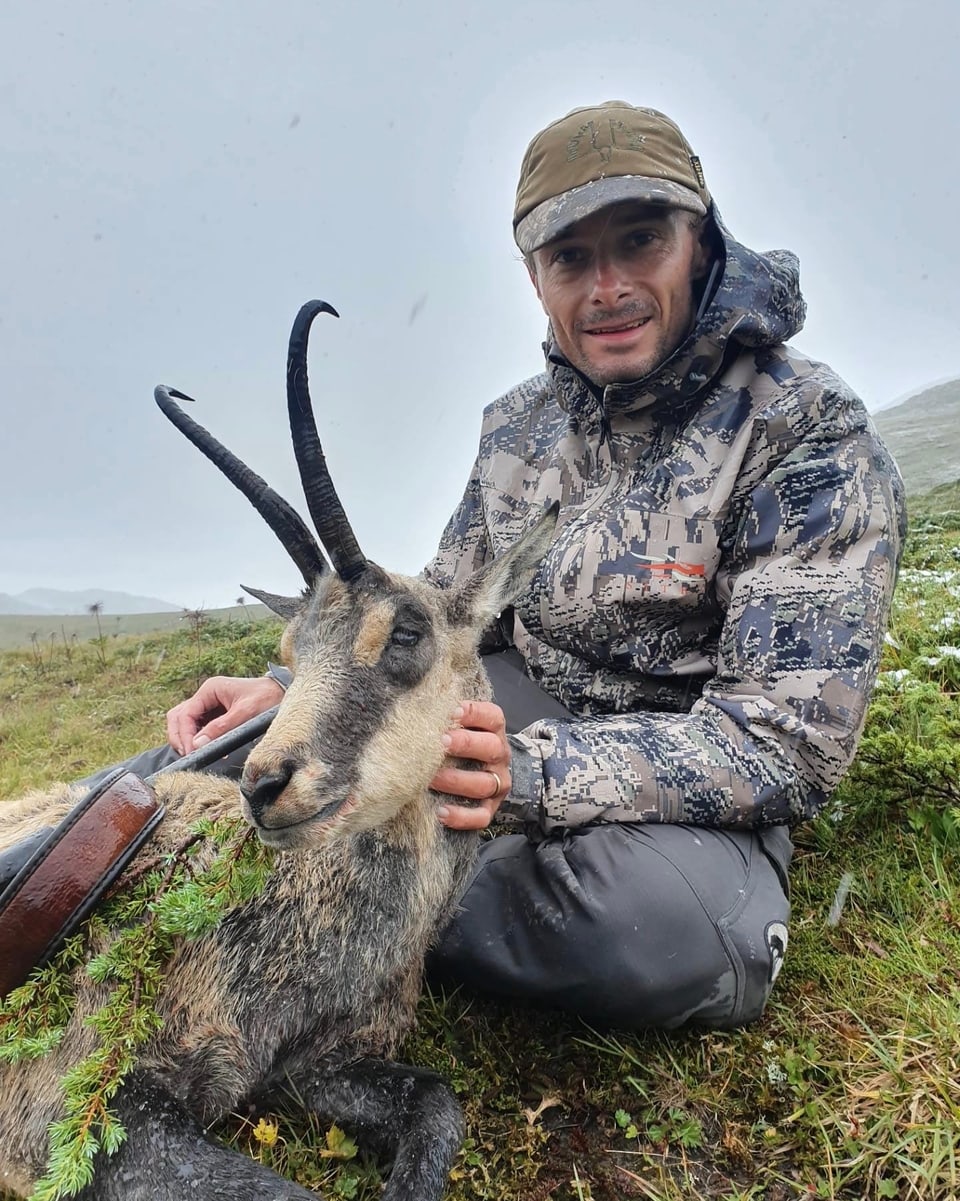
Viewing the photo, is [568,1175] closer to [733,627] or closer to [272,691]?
[733,627]

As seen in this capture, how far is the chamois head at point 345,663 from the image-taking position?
107 inches

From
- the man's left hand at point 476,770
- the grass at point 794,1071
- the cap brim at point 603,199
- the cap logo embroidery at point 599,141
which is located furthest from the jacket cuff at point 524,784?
the cap logo embroidery at point 599,141

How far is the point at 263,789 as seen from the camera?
263cm

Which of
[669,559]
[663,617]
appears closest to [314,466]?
[669,559]

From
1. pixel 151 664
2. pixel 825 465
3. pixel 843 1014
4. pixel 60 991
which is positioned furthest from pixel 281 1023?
pixel 151 664

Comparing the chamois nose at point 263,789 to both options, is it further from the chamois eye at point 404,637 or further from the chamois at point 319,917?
the chamois eye at point 404,637

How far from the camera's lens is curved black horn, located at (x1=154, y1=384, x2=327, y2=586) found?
340 centimetres

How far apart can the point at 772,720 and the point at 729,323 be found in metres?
2.07

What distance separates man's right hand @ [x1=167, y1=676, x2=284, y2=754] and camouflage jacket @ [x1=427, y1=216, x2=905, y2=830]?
169 centimetres

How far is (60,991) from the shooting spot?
289 centimetres

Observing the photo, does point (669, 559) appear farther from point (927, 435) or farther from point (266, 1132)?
point (927, 435)

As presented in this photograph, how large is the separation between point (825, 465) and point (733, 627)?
92 cm

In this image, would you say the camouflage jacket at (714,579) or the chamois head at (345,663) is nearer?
the chamois head at (345,663)

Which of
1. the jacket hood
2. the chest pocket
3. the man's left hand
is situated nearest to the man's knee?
the man's left hand
